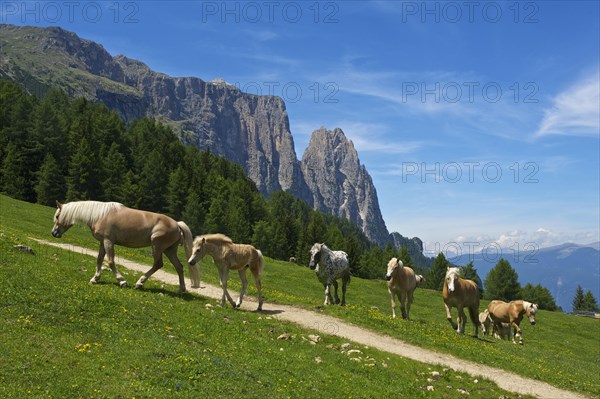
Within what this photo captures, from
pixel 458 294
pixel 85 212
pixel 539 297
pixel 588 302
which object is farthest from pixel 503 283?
pixel 85 212

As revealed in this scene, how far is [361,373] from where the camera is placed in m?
14.2

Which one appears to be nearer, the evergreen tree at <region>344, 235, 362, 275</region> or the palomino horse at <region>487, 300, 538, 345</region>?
the palomino horse at <region>487, 300, 538, 345</region>

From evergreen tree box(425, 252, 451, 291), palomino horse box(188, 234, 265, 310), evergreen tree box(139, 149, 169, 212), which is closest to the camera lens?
palomino horse box(188, 234, 265, 310)

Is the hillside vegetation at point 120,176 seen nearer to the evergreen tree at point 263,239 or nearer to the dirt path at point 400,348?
the evergreen tree at point 263,239

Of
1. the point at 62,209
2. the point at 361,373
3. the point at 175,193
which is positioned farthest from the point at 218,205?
the point at 361,373

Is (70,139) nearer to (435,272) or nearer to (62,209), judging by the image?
(62,209)

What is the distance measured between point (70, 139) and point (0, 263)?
82878mm

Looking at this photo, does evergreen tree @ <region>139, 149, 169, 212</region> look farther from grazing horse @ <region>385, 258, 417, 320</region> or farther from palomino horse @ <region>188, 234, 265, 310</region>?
palomino horse @ <region>188, 234, 265, 310</region>

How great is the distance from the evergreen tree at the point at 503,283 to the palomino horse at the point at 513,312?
77607mm

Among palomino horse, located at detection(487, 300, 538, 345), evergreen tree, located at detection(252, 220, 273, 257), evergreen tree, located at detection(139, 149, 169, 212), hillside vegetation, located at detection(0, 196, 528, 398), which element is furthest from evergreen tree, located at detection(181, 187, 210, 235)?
hillside vegetation, located at detection(0, 196, 528, 398)

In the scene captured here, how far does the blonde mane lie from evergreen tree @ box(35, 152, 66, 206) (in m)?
66.1

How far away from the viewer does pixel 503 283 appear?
105 m

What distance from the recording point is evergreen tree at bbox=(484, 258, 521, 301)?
344 feet

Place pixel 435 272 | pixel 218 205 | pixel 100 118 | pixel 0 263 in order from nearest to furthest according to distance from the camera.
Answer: pixel 0 263 → pixel 218 205 → pixel 100 118 → pixel 435 272
